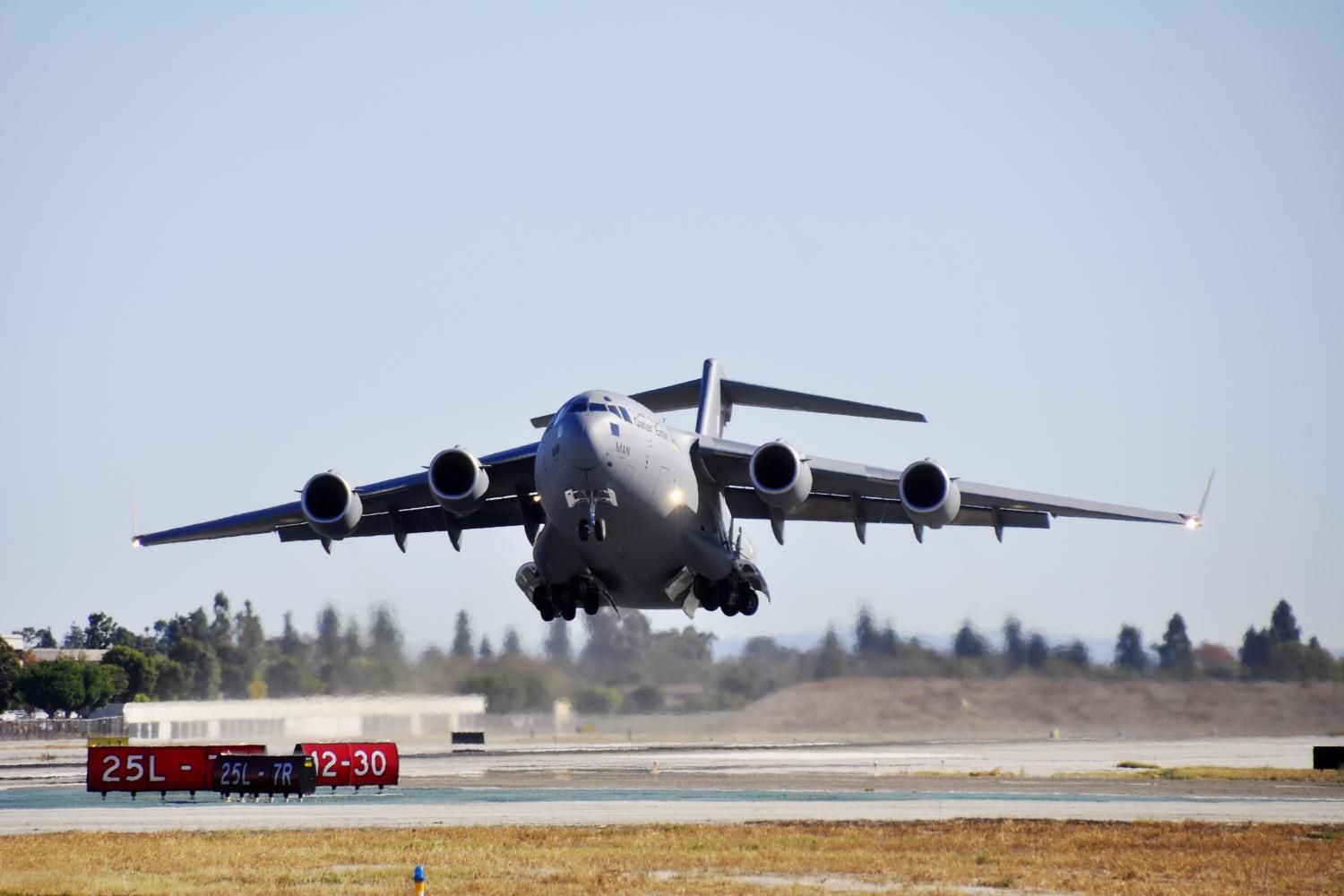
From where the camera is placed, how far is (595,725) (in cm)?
4194

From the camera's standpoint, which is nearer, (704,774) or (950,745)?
(704,774)

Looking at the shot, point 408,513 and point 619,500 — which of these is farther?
point 408,513

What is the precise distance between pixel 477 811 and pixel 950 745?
79.0 ft

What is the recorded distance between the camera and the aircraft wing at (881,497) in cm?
2617

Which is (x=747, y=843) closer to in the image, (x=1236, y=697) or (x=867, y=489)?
(x=867, y=489)

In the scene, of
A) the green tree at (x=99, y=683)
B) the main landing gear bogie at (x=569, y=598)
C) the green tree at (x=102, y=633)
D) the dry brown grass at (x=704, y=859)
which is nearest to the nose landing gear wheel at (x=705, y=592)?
the main landing gear bogie at (x=569, y=598)

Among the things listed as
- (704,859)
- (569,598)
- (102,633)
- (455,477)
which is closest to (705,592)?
(569,598)

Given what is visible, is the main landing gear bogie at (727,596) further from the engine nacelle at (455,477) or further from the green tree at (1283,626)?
the green tree at (1283,626)

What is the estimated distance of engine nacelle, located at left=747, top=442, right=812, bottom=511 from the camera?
2472 cm

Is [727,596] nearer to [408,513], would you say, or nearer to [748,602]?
[748,602]

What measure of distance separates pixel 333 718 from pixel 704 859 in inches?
959

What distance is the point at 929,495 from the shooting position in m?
24.4

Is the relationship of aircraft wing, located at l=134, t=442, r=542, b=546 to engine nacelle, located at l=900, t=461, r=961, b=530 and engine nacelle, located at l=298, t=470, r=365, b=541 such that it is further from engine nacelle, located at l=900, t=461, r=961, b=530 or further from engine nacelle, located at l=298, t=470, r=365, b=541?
engine nacelle, located at l=900, t=461, r=961, b=530

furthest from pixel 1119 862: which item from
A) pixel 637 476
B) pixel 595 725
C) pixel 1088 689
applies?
pixel 595 725
